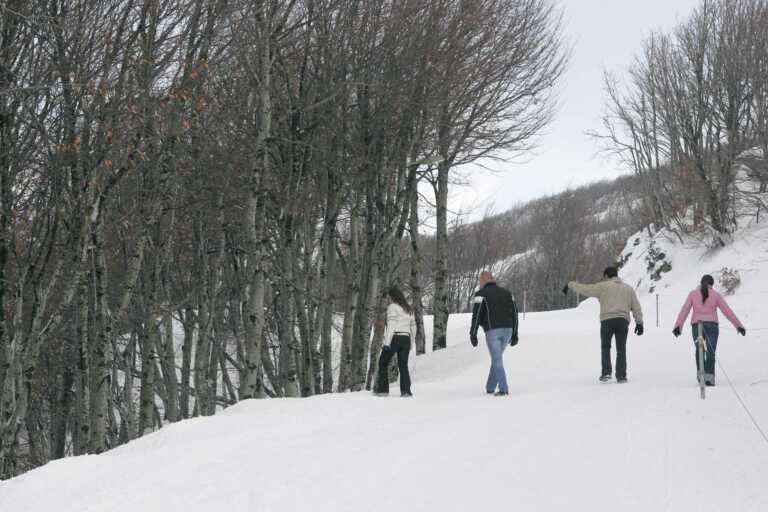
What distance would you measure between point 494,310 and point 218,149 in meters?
7.09

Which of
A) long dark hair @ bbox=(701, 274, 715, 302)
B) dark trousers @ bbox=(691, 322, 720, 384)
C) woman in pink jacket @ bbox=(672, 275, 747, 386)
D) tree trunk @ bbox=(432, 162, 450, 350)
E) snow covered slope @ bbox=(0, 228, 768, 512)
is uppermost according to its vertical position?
tree trunk @ bbox=(432, 162, 450, 350)

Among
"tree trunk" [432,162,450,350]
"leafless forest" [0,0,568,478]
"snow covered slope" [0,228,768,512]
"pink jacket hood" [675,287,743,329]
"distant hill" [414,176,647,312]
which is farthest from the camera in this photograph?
"distant hill" [414,176,647,312]

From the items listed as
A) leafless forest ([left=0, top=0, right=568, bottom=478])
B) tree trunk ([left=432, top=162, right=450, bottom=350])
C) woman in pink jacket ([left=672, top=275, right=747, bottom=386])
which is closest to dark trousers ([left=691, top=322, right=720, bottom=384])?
woman in pink jacket ([left=672, top=275, right=747, bottom=386])

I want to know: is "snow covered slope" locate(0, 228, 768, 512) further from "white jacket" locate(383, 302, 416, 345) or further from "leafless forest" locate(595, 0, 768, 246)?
"leafless forest" locate(595, 0, 768, 246)

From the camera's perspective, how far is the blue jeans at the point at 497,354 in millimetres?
11391

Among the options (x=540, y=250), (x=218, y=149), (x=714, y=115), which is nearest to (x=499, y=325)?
(x=218, y=149)

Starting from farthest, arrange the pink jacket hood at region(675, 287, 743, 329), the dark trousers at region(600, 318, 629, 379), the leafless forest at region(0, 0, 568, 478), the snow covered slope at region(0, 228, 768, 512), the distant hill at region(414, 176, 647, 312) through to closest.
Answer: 1. the distant hill at region(414, 176, 647, 312)
2. the dark trousers at region(600, 318, 629, 379)
3. the pink jacket hood at region(675, 287, 743, 329)
4. the leafless forest at region(0, 0, 568, 478)
5. the snow covered slope at region(0, 228, 768, 512)

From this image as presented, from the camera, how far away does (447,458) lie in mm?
6734

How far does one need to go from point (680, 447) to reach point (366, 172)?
9.01 metres

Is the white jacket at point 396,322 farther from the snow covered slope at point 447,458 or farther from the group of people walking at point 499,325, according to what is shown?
the snow covered slope at point 447,458

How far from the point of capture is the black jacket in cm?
1162

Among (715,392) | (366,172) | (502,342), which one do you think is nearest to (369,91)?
(366,172)

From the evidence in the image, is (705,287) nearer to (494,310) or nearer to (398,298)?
(494,310)

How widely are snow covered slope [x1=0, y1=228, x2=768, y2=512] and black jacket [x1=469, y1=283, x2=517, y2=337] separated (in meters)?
1.01
